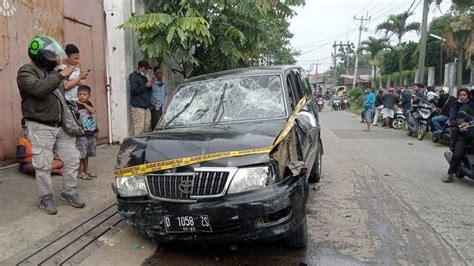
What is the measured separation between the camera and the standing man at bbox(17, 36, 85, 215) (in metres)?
4.36

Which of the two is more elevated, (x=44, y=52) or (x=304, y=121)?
(x=44, y=52)

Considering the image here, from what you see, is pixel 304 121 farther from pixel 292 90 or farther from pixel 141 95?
pixel 141 95

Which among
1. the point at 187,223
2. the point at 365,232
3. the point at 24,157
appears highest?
the point at 24,157

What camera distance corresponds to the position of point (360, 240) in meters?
4.45

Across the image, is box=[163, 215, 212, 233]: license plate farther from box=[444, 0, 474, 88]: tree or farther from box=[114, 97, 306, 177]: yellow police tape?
box=[444, 0, 474, 88]: tree

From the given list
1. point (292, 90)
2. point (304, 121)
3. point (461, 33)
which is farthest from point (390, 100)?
point (304, 121)

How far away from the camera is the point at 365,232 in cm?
469

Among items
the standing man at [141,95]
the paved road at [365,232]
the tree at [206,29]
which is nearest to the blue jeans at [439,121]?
the paved road at [365,232]

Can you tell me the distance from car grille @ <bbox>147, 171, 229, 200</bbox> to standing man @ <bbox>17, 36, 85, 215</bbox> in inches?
61.8

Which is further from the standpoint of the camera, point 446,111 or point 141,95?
point 446,111

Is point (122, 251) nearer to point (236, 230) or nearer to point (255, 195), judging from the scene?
point (236, 230)

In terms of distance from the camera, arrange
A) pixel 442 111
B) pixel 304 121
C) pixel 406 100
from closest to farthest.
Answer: pixel 304 121 → pixel 442 111 → pixel 406 100

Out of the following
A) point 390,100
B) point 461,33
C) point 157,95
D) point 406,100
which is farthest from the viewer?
point 461,33

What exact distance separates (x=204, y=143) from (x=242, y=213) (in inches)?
28.0
